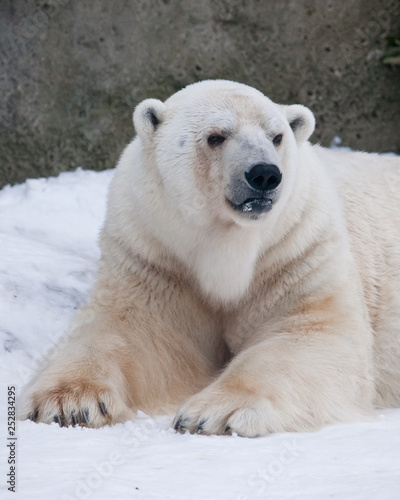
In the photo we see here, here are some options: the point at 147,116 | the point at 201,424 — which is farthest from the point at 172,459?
the point at 147,116

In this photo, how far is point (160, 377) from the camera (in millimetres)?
3209

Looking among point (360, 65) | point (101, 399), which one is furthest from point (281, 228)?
point (360, 65)

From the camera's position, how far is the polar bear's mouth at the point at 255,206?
9.67 feet

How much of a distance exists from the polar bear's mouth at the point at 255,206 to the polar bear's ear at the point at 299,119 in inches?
21.3

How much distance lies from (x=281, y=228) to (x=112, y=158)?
10.5 ft

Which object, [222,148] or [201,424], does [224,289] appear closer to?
[222,148]

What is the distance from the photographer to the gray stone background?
5.91m

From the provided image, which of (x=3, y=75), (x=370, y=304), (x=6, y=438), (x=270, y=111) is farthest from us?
(x=3, y=75)

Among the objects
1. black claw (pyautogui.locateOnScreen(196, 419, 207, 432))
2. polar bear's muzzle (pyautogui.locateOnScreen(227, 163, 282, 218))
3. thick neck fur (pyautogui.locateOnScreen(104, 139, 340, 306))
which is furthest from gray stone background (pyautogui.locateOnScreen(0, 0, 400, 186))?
black claw (pyautogui.locateOnScreen(196, 419, 207, 432))

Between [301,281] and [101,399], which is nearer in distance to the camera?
[101,399]

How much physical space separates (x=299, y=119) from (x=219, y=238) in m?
0.59

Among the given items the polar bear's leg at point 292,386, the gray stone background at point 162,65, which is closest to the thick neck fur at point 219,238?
the polar bear's leg at point 292,386

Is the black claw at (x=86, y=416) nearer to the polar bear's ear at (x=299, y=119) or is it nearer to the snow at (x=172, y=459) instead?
the snow at (x=172, y=459)

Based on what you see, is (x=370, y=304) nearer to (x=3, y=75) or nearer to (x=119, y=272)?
(x=119, y=272)
